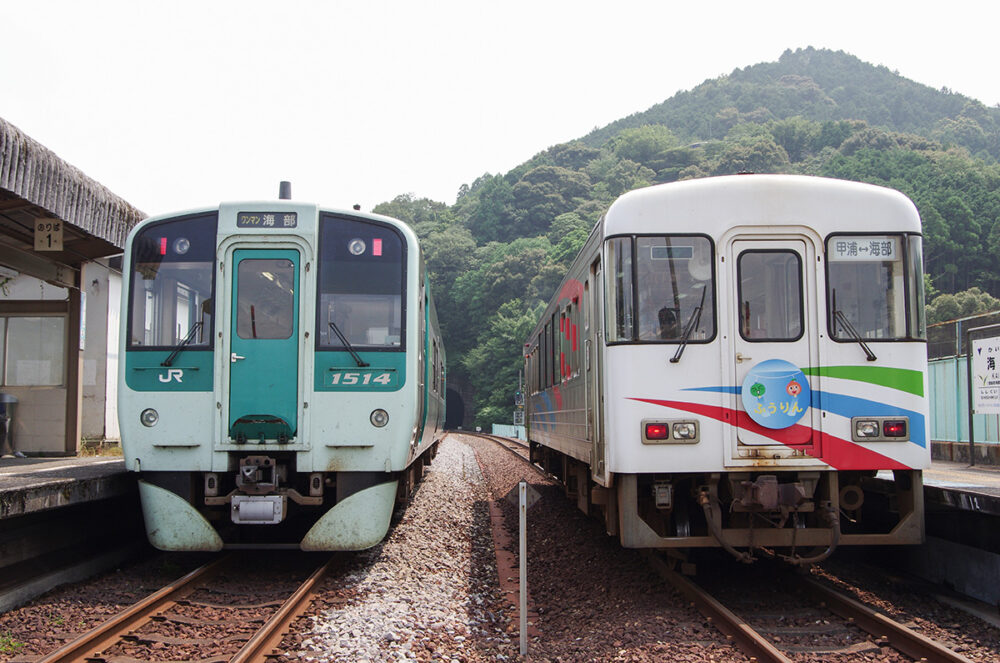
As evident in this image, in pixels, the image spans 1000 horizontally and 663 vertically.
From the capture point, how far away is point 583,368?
790 centimetres

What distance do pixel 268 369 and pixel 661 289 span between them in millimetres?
3465

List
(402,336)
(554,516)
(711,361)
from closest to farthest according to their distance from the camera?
(711,361), (402,336), (554,516)

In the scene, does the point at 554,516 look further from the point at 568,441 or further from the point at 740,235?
the point at 740,235

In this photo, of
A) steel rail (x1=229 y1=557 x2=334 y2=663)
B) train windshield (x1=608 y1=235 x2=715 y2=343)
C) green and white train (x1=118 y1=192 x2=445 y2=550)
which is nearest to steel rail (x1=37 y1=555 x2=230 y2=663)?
green and white train (x1=118 y1=192 x2=445 y2=550)

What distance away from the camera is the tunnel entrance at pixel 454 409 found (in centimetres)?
7606

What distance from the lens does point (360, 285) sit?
7.53 meters

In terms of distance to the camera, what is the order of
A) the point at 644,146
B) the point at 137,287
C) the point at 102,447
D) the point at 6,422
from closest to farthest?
the point at 137,287, the point at 6,422, the point at 102,447, the point at 644,146

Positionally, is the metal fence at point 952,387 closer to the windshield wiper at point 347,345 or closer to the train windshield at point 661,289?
the train windshield at point 661,289

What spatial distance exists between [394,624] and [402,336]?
8.72ft

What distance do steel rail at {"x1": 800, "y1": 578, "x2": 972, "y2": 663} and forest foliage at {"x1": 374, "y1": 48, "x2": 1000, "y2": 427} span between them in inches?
1315

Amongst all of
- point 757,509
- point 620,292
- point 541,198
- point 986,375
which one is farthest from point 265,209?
point 541,198

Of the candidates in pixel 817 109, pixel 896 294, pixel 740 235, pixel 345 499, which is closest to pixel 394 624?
pixel 345 499

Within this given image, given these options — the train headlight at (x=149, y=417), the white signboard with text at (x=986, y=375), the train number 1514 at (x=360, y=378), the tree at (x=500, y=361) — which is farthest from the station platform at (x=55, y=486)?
the tree at (x=500, y=361)

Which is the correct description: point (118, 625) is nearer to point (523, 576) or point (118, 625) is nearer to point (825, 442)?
point (523, 576)
